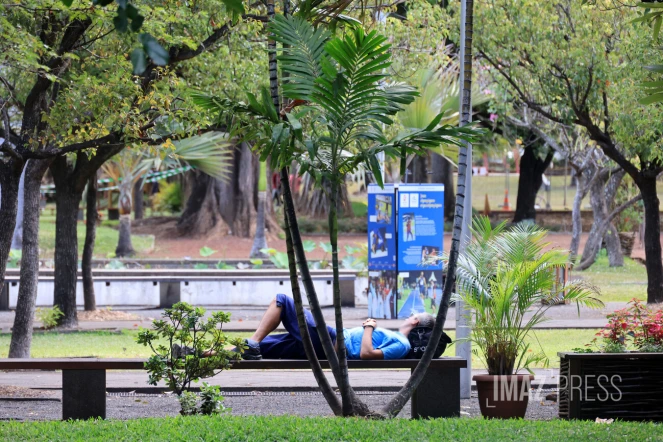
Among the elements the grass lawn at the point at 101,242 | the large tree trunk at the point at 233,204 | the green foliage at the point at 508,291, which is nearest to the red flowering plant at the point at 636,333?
the green foliage at the point at 508,291

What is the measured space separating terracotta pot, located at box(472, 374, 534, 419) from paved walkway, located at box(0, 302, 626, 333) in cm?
658

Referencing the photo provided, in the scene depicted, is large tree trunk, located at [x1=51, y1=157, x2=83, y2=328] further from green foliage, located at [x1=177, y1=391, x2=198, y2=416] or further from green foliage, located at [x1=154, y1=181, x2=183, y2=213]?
green foliage, located at [x1=154, y1=181, x2=183, y2=213]

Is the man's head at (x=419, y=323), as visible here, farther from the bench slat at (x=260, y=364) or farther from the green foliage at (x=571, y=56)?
the green foliage at (x=571, y=56)

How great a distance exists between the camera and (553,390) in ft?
32.4

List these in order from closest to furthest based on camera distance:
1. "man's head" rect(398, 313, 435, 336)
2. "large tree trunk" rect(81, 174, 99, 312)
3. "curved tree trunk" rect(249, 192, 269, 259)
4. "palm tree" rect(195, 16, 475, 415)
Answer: "palm tree" rect(195, 16, 475, 415) < "man's head" rect(398, 313, 435, 336) < "large tree trunk" rect(81, 174, 99, 312) < "curved tree trunk" rect(249, 192, 269, 259)

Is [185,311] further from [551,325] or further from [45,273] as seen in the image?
[45,273]

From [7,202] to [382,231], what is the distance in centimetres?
770

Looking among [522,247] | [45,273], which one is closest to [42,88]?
[522,247]

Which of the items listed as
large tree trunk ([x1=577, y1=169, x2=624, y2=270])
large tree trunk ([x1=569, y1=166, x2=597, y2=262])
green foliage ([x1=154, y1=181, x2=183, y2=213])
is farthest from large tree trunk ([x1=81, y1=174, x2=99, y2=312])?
green foliage ([x1=154, y1=181, x2=183, y2=213])

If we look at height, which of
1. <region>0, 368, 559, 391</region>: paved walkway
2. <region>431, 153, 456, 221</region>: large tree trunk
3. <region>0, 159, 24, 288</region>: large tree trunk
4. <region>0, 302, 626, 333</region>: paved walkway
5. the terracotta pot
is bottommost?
<region>0, 368, 559, 391</region>: paved walkway

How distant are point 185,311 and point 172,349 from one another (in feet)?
1.06

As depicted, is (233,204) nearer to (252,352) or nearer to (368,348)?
(252,352)

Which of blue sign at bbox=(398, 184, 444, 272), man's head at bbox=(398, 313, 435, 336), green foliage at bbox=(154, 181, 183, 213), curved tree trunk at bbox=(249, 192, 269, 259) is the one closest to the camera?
man's head at bbox=(398, 313, 435, 336)

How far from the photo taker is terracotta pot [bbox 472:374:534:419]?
26.6 feet
